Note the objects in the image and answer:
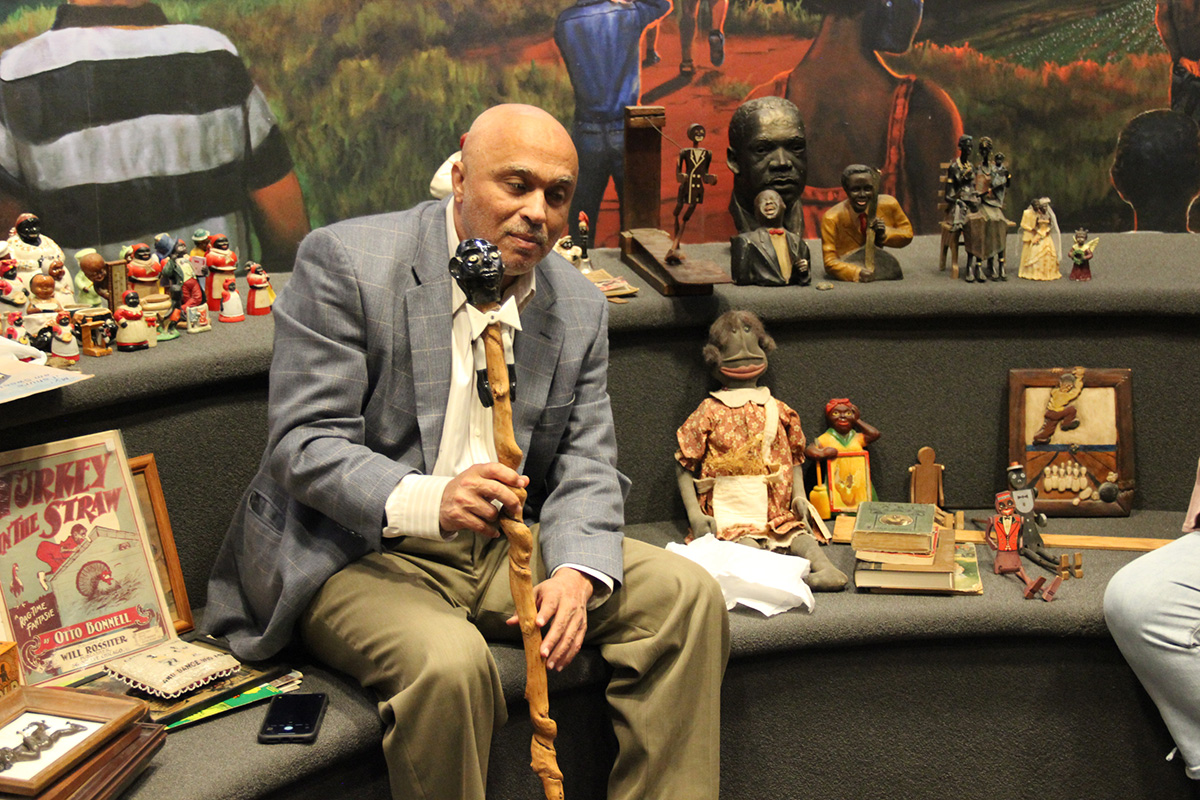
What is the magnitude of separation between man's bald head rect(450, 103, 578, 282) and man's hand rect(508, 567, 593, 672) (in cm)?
59

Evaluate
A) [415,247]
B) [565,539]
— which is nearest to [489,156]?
[415,247]

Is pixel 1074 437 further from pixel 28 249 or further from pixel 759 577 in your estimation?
pixel 28 249

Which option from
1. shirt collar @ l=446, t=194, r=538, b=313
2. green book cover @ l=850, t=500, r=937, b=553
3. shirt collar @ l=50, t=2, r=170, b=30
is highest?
shirt collar @ l=50, t=2, r=170, b=30

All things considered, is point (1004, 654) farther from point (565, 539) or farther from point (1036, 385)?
Answer: point (565, 539)

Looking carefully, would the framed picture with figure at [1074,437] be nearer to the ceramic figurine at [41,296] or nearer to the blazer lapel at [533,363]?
the blazer lapel at [533,363]

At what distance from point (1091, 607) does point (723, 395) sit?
100cm

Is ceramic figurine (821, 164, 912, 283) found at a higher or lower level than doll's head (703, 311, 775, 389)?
higher

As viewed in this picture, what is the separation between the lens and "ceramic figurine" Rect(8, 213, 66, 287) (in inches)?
107

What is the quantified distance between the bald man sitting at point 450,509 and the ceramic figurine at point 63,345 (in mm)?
535

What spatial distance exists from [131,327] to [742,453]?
149 cm

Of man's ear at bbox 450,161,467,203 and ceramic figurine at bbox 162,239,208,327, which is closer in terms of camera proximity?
man's ear at bbox 450,161,467,203

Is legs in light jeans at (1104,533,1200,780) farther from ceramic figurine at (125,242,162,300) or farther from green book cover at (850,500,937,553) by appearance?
ceramic figurine at (125,242,162,300)

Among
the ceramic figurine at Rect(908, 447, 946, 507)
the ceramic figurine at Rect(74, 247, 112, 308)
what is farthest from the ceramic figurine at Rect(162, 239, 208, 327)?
the ceramic figurine at Rect(908, 447, 946, 507)

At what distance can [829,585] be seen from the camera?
113 inches
